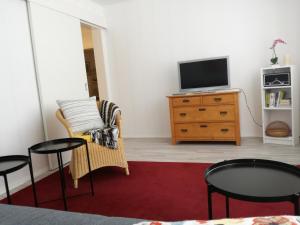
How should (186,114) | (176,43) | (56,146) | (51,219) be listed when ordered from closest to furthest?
1. (51,219)
2. (56,146)
3. (186,114)
4. (176,43)

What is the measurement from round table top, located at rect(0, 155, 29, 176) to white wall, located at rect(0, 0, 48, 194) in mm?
817

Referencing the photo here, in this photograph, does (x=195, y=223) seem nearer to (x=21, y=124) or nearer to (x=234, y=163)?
(x=234, y=163)

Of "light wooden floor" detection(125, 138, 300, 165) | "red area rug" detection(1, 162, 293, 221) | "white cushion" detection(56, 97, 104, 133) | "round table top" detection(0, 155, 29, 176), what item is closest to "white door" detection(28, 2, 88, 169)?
"white cushion" detection(56, 97, 104, 133)

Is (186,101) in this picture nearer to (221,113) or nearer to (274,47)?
(221,113)

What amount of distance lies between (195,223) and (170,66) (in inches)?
155

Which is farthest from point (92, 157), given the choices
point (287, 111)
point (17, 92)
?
point (287, 111)

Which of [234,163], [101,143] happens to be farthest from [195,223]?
[101,143]

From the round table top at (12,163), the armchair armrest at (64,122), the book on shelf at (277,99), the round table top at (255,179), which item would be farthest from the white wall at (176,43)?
the round table top at (12,163)

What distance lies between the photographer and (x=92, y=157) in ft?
Result: 8.80

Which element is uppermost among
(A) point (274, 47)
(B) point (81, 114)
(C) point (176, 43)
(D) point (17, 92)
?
(C) point (176, 43)

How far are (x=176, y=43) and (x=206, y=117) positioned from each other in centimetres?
139

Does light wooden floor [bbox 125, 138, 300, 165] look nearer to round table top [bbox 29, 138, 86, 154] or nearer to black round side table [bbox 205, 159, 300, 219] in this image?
round table top [bbox 29, 138, 86, 154]

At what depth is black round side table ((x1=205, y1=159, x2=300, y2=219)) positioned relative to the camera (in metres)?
1.08

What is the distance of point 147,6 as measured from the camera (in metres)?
4.44
